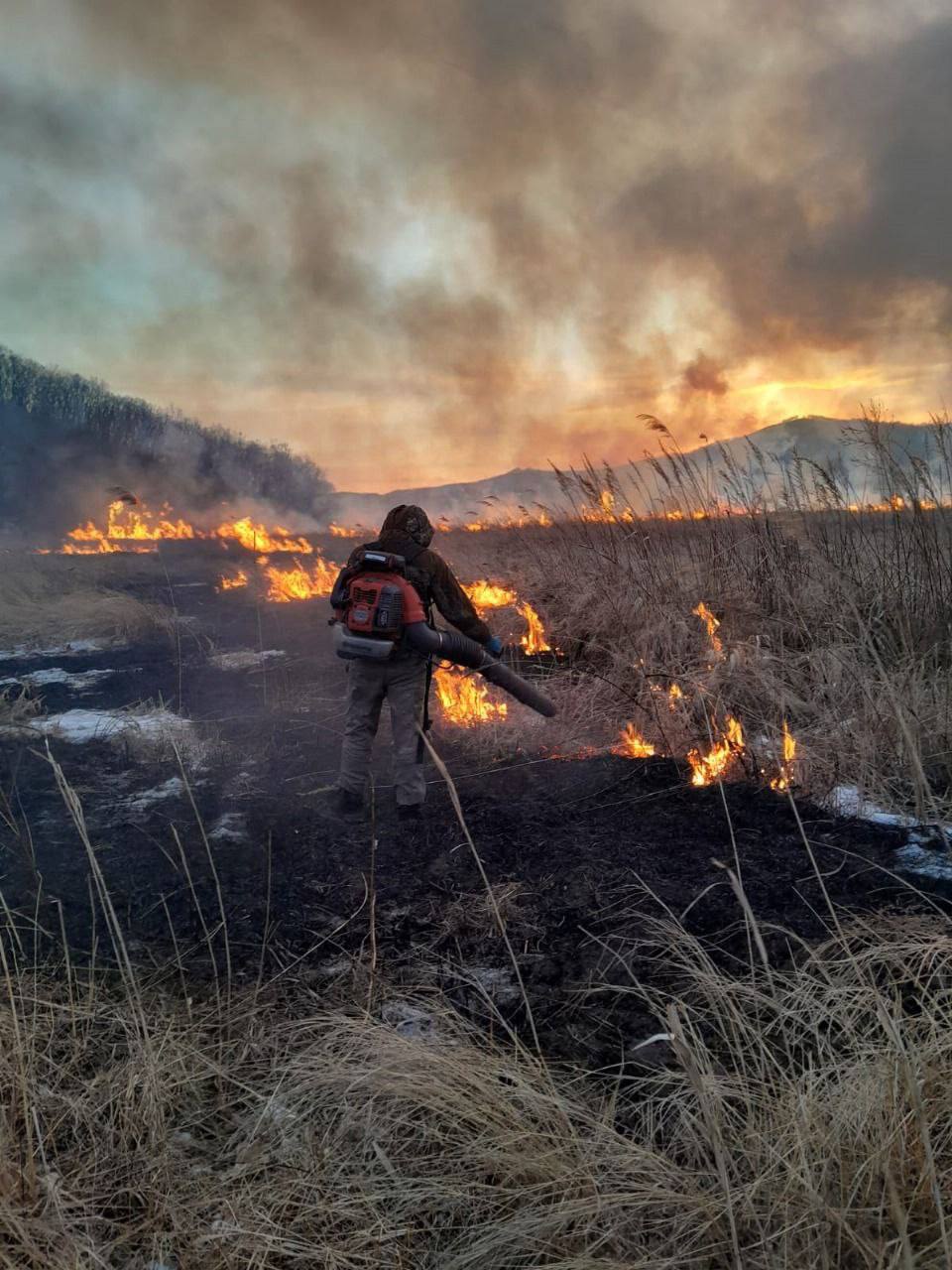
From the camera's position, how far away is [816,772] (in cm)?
472

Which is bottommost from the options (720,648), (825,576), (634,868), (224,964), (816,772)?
(224,964)

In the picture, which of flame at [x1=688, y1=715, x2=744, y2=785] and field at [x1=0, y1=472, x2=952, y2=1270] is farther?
flame at [x1=688, y1=715, x2=744, y2=785]

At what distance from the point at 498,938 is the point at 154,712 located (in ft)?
15.9

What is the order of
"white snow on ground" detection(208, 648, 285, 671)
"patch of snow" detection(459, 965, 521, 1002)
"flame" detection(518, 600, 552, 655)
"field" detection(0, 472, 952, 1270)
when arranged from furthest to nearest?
"white snow on ground" detection(208, 648, 285, 671), "flame" detection(518, 600, 552, 655), "patch of snow" detection(459, 965, 521, 1002), "field" detection(0, 472, 952, 1270)

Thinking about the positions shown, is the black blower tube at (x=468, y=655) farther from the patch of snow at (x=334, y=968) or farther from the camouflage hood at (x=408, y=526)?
the patch of snow at (x=334, y=968)

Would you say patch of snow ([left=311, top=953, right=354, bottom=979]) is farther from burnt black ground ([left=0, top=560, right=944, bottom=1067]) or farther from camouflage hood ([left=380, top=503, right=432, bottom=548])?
camouflage hood ([left=380, top=503, right=432, bottom=548])

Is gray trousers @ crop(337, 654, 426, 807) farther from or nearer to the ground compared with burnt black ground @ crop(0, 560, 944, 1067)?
farther from the ground

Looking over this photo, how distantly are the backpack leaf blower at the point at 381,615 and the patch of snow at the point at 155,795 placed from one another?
1.64 m

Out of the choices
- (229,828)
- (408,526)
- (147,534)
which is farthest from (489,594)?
(147,534)

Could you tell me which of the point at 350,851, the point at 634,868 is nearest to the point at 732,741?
the point at 634,868

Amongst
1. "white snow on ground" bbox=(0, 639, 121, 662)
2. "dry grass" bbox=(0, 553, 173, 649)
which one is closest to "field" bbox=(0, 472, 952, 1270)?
"white snow on ground" bbox=(0, 639, 121, 662)

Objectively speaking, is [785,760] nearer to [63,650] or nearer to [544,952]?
[544,952]

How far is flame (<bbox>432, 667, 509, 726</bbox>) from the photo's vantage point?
667 cm

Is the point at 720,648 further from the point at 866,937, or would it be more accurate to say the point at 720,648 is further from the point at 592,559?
the point at 866,937
